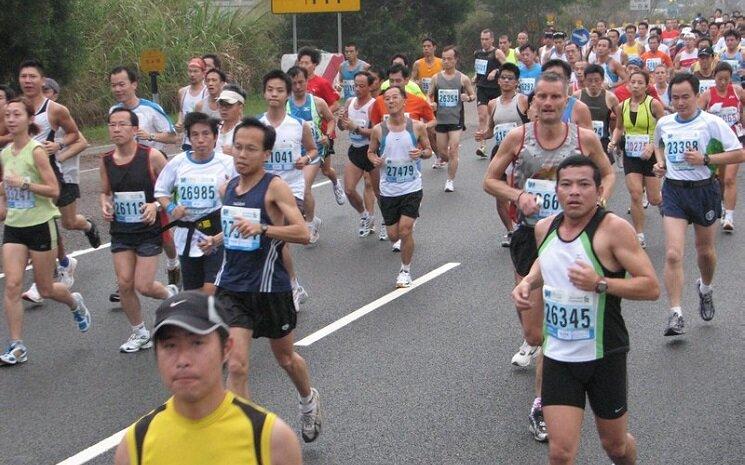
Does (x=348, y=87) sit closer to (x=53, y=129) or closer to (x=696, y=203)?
(x=53, y=129)

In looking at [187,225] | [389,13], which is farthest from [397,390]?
[389,13]

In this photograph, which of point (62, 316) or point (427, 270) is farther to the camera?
point (427, 270)

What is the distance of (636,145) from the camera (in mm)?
12148

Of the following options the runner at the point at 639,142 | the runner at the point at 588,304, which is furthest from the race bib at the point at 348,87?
the runner at the point at 588,304

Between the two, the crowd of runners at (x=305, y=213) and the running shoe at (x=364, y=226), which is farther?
the running shoe at (x=364, y=226)

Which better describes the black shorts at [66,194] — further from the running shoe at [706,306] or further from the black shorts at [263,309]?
the running shoe at [706,306]

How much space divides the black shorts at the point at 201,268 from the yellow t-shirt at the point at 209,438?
4721mm

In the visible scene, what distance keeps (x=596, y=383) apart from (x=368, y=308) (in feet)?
15.7

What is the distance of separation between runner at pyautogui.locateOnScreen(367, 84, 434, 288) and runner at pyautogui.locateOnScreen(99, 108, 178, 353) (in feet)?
9.67

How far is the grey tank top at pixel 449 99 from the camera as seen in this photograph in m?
16.5

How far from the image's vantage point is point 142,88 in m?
25.4

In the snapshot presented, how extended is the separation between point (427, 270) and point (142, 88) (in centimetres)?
1545

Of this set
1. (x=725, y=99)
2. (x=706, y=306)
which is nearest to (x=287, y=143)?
(x=706, y=306)

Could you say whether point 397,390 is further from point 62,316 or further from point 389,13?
point 389,13
